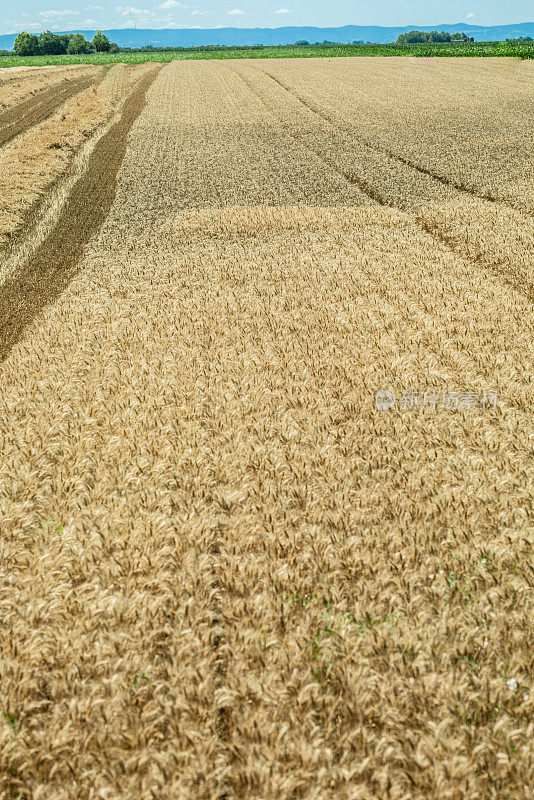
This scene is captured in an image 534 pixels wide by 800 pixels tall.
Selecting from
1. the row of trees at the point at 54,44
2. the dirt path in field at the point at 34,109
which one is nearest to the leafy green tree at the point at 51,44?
the row of trees at the point at 54,44

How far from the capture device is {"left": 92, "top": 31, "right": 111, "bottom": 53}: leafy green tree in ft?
402

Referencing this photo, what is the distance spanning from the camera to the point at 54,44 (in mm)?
127188

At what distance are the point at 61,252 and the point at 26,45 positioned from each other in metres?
145

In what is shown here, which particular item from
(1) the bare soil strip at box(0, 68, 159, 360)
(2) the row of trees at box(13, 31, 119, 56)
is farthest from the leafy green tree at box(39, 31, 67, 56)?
(1) the bare soil strip at box(0, 68, 159, 360)

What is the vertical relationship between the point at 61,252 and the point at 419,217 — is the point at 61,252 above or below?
Result: below

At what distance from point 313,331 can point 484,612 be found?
531 centimetres

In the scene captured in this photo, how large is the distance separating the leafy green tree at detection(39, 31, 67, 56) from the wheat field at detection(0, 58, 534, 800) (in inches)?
5665

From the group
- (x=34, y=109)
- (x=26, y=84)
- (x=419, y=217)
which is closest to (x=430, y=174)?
(x=419, y=217)

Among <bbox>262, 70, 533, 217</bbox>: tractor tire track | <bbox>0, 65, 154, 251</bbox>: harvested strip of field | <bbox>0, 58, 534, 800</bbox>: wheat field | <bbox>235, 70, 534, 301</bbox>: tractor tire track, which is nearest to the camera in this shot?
<bbox>0, 58, 534, 800</bbox>: wheat field

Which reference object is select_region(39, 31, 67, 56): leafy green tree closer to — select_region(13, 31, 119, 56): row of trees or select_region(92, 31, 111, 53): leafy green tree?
select_region(13, 31, 119, 56): row of trees

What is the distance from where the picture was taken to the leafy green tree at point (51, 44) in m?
127

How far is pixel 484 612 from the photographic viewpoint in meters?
3.88

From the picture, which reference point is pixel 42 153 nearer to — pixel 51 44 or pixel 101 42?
pixel 101 42

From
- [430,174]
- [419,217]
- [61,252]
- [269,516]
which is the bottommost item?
[269,516]
